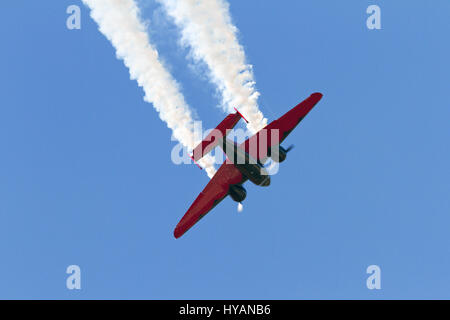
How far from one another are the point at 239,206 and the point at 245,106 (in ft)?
18.9

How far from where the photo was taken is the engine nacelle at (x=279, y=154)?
2983 cm

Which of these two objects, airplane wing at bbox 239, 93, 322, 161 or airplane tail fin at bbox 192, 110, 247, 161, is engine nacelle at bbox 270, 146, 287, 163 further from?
airplane tail fin at bbox 192, 110, 247, 161

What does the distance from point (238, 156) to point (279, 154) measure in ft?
7.95

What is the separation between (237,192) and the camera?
30828 millimetres

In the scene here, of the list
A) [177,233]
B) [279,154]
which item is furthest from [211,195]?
[279,154]

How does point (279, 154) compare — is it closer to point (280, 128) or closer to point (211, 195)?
point (280, 128)

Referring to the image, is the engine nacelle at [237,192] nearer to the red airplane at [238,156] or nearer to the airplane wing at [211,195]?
the red airplane at [238,156]

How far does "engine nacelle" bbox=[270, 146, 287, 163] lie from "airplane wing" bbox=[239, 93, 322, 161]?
86 centimetres
